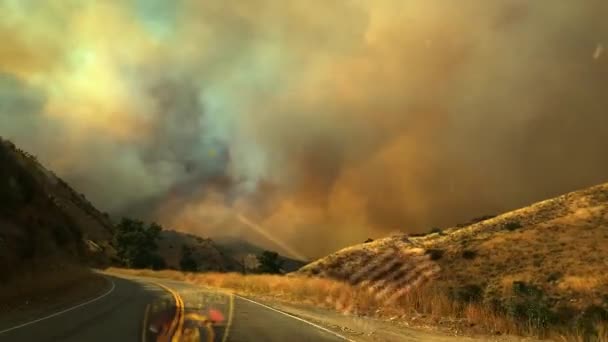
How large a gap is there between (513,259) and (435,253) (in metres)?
13.9

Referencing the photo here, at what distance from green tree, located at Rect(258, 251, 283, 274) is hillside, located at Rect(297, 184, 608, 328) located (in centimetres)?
1425

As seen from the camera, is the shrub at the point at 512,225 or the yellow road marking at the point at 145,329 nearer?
the yellow road marking at the point at 145,329

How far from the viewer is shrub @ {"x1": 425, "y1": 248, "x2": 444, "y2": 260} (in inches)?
3274

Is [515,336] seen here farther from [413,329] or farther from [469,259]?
[469,259]

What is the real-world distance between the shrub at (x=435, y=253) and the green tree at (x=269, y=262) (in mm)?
36194

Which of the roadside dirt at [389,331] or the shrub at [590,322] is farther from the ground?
the shrub at [590,322]

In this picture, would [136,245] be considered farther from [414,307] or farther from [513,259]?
[414,307]

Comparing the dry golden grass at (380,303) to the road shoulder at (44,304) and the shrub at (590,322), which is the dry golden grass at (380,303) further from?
the road shoulder at (44,304)

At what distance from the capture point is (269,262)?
373 ft

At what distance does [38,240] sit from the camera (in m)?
42.7

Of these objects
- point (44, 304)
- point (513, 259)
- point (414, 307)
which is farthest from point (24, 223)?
point (513, 259)

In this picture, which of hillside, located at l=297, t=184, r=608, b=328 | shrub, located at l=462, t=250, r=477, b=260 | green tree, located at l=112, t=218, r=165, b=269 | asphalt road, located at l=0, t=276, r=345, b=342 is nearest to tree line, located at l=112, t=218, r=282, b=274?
green tree, located at l=112, t=218, r=165, b=269

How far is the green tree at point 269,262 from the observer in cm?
11191

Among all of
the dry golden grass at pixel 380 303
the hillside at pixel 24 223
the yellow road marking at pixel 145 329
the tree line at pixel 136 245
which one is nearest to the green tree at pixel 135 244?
the tree line at pixel 136 245
